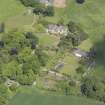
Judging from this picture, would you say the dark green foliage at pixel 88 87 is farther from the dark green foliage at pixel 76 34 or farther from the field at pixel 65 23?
the dark green foliage at pixel 76 34

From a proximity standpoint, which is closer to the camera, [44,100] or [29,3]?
[44,100]

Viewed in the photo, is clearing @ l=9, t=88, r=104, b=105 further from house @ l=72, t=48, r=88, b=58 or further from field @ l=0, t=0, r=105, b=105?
house @ l=72, t=48, r=88, b=58

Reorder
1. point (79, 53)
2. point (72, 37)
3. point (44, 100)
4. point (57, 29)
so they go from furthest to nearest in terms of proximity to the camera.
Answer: point (57, 29) < point (72, 37) < point (79, 53) < point (44, 100)

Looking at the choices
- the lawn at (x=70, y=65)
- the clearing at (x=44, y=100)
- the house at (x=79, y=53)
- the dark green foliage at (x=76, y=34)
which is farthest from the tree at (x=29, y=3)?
the clearing at (x=44, y=100)

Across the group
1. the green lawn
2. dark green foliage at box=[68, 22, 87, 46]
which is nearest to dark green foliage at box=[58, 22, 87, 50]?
dark green foliage at box=[68, 22, 87, 46]

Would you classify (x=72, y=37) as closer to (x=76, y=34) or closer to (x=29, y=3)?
(x=76, y=34)

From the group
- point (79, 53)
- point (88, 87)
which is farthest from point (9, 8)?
point (88, 87)

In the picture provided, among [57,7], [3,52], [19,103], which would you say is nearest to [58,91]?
[19,103]

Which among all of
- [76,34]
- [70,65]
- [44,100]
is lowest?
[44,100]
